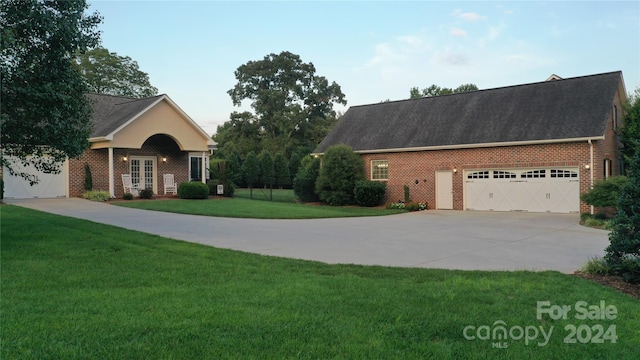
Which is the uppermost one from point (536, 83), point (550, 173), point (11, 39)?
point (536, 83)

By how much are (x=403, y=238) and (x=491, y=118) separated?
12947 mm

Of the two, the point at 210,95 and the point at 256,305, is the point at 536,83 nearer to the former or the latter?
the point at 210,95

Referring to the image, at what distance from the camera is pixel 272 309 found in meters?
4.79

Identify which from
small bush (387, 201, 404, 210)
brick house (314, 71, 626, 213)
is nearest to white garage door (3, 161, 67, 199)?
brick house (314, 71, 626, 213)

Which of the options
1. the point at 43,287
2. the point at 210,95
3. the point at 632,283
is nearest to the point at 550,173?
the point at 632,283

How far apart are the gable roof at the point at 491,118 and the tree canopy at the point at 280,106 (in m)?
25.7

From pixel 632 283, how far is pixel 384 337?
4473 millimetres

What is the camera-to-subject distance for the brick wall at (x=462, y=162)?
1864cm

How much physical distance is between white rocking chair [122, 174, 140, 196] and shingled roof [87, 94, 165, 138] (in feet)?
8.50

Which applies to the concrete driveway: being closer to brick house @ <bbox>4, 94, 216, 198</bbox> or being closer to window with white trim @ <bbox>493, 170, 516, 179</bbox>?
window with white trim @ <bbox>493, 170, 516, 179</bbox>

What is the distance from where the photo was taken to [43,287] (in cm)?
577

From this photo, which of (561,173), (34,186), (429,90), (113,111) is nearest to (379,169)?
(561,173)

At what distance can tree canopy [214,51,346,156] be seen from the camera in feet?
174

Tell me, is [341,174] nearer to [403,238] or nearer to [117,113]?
[403,238]
